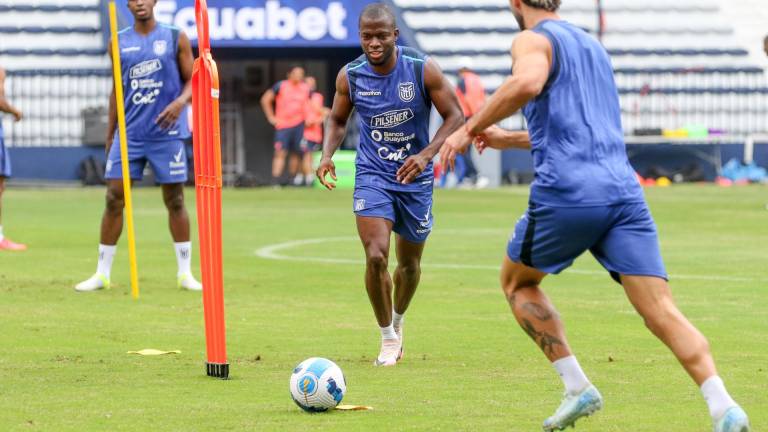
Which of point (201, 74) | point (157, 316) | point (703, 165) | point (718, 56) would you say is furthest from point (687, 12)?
point (201, 74)

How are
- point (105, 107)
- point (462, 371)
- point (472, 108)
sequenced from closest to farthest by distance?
1. point (462, 371)
2. point (472, 108)
3. point (105, 107)

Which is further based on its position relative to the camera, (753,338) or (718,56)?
(718,56)

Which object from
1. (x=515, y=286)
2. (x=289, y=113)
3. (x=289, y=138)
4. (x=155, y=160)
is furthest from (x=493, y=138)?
(x=289, y=138)

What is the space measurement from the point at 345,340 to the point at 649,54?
28.7 metres

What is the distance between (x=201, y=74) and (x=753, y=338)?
160 inches

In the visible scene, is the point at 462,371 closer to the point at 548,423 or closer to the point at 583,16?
the point at 548,423

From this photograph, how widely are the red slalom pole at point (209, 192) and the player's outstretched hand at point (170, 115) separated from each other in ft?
14.4

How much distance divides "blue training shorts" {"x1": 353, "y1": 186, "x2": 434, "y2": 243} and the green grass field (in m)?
0.77

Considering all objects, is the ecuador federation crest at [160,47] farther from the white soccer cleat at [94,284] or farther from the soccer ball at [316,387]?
the soccer ball at [316,387]

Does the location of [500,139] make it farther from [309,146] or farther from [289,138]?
[309,146]

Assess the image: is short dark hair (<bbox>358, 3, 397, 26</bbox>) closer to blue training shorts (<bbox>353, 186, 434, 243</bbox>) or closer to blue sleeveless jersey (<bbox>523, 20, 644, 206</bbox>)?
blue training shorts (<bbox>353, 186, 434, 243</bbox>)

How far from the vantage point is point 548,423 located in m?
6.78

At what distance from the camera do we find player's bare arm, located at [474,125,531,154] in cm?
737

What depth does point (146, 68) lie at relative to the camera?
13445mm
